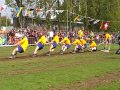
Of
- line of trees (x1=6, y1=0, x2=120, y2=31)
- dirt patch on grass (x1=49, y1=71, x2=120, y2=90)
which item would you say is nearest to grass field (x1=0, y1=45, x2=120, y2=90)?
dirt patch on grass (x1=49, y1=71, x2=120, y2=90)

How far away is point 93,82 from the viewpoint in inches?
630

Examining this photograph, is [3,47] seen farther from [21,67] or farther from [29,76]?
[29,76]

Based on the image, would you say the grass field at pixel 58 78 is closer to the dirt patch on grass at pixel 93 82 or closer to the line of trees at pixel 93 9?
the dirt patch on grass at pixel 93 82

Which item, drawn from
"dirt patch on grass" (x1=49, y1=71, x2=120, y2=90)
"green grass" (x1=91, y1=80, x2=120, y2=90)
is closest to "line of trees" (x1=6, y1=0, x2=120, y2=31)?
"dirt patch on grass" (x1=49, y1=71, x2=120, y2=90)

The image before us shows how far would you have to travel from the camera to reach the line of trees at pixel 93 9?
5995 centimetres

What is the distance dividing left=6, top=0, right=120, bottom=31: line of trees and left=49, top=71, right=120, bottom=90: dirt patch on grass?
3713 cm

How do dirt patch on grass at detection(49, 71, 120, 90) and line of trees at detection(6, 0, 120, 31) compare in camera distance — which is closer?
dirt patch on grass at detection(49, 71, 120, 90)

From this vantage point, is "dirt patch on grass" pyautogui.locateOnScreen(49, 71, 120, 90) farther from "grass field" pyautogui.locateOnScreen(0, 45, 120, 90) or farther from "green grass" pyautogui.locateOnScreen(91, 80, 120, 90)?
"green grass" pyautogui.locateOnScreen(91, 80, 120, 90)

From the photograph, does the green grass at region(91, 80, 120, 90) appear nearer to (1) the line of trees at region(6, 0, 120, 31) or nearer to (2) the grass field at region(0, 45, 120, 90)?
(2) the grass field at region(0, 45, 120, 90)

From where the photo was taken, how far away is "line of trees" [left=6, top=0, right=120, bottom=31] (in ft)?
197

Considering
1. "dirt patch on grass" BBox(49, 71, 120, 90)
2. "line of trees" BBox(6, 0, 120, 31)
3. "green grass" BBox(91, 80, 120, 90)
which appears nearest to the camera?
"green grass" BBox(91, 80, 120, 90)

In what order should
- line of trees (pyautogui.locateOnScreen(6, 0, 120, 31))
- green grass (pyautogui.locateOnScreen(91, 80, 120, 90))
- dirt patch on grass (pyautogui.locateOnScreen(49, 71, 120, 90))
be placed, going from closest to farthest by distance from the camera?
green grass (pyautogui.locateOnScreen(91, 80, 120, 90))
dirt patch on grass (pyautogui.locateOnScreen(49, 71, 120, 90))
line of trees (pyautogui.locateOnScreen(6, 0, 120, 31))

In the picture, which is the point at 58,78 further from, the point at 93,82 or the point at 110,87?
the point at 110,87

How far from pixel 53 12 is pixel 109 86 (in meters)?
42.7
